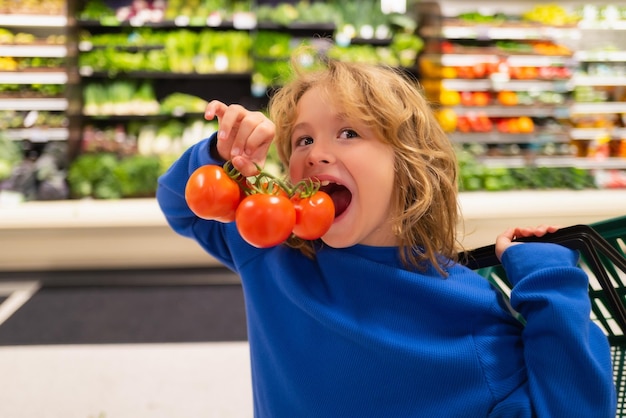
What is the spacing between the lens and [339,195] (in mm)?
1086

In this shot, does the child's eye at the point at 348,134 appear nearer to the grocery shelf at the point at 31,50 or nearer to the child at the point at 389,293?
the child at the point at 389,293

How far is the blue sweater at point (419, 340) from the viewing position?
2.81ft

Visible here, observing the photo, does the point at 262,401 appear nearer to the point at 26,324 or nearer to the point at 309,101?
the point at 309,101

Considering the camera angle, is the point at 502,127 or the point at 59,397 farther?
the point at 502,127

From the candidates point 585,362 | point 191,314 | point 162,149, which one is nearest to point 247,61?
point 162,149

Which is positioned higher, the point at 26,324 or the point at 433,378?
the point at 433,378

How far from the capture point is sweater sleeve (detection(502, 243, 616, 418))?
832mm

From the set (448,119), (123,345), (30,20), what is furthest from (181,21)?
(123,345)

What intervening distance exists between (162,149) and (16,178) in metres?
1.20

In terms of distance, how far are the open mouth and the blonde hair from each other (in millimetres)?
94

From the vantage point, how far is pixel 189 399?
2621 millimetres

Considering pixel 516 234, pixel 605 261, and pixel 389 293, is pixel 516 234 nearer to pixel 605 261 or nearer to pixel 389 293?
pixel 605 261

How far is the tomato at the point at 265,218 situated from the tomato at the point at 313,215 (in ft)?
0.07

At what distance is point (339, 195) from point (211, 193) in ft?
0.98
